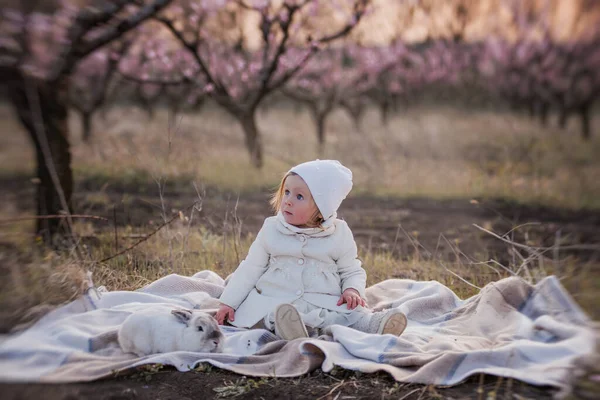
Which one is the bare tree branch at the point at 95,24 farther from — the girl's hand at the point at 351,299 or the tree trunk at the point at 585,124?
the tree trunk at the point at 585,124

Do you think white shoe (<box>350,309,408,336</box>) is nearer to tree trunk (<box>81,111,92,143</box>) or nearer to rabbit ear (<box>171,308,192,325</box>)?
rabbit ear (<box>171,308,192,325</box>)

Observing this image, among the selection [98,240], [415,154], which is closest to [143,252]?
[98,240]

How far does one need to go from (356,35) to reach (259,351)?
10455mm

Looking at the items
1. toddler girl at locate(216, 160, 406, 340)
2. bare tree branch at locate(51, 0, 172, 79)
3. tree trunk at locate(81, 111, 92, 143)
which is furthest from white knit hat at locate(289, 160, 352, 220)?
tree trunk at locate(81, 111, 92, 143)

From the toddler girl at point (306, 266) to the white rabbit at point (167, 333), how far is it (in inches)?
13.7

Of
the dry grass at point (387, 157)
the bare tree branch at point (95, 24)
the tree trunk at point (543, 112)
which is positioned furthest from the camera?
the tree trunk at point (543, 112)

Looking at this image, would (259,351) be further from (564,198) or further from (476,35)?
(476,35)

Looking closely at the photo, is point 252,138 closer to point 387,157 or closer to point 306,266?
point 387,157

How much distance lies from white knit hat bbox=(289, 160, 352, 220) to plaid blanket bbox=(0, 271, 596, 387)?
619 mm

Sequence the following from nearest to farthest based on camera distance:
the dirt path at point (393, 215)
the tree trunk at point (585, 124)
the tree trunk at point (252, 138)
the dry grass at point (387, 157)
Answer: the dirt path at point (393, 215)
the dry grass at point (387, 157)
the tree trunk at point (252, 138)
the tree trunk at point (585, 124)

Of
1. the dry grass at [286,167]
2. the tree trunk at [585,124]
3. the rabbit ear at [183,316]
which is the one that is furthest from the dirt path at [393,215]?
the tree trunk at [585,124]

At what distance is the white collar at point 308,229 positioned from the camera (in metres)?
3.15

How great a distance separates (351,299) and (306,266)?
11.5 inches

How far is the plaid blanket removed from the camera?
8.13 ft
